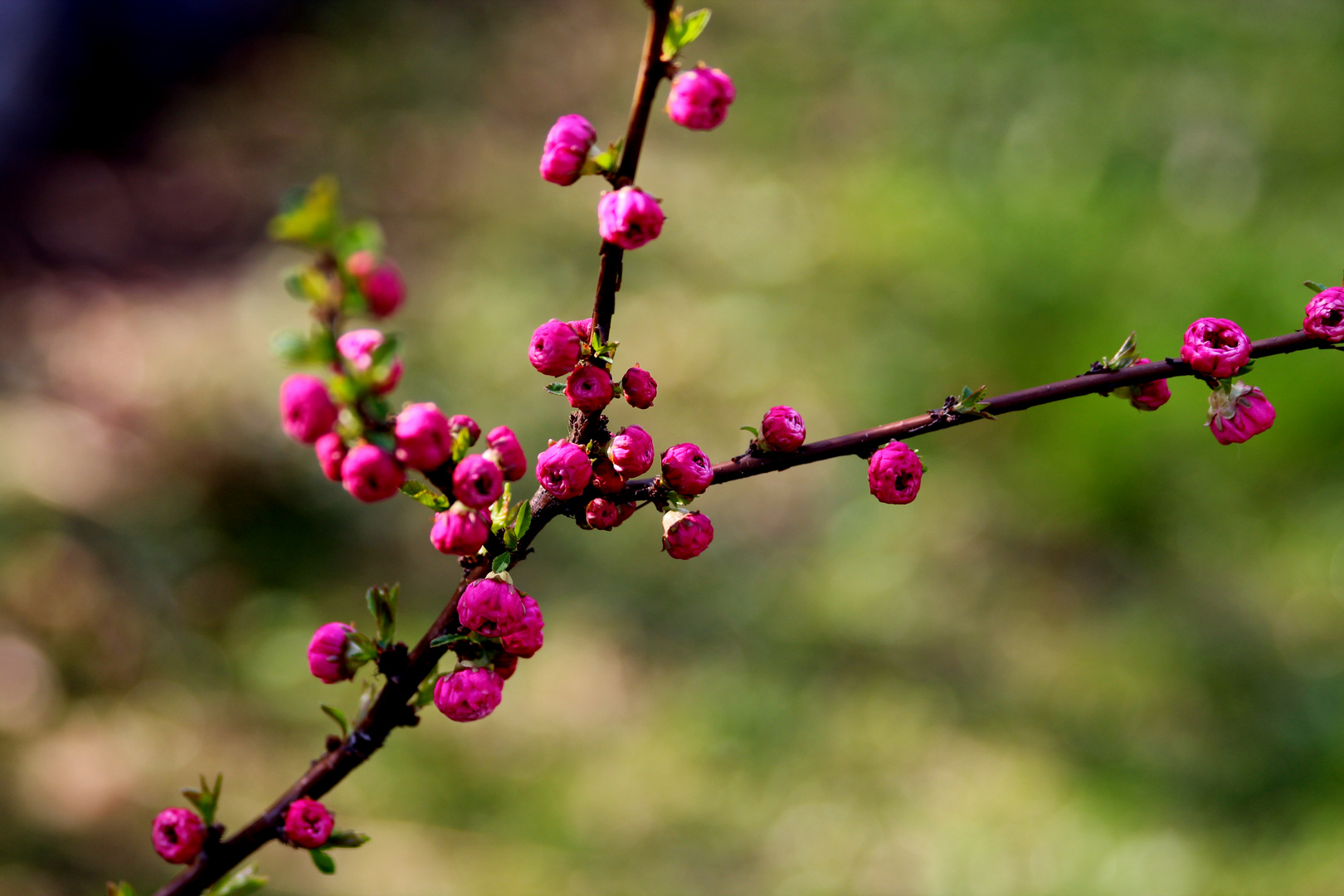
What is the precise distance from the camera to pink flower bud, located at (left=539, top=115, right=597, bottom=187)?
74 centimetres

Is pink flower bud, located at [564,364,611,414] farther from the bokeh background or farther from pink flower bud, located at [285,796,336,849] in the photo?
the bokeh background

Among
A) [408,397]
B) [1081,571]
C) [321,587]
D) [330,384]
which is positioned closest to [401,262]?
[408,397]

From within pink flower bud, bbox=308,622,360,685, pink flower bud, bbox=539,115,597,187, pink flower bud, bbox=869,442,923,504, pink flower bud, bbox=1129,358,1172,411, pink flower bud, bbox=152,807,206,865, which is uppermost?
pink flower bud, bbox=1129,358,1172,411

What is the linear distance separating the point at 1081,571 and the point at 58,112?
4.80 meters

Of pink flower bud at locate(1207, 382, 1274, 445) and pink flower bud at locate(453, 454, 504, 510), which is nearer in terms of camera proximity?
pink flower bud at locate(453, 454, 504, 510)

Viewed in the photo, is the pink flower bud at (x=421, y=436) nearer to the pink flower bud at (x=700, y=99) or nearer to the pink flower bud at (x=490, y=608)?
the pink flower bud at (x=490, y=608)

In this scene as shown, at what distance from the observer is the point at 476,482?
71 cm

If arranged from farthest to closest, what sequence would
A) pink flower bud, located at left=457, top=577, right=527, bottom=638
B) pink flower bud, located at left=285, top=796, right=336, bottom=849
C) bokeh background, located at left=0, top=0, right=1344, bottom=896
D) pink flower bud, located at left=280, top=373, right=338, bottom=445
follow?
1. bokeh background, located at left=0, top=0, right=1344, bottom=896
2. pink flower bud, located at left=285, top=796, right=336, bottom=849
3. pink flower bud, located at left=457, top=577, right=527, bottom=638
4. pink flower bud, located at left=280, top=373, right=338, bottom=445

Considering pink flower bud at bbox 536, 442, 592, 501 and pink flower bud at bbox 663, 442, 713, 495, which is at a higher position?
pink flower bud at bbox 663, 442, 713, 495

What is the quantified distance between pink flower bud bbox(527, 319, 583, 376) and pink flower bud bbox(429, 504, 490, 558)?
4.9 inches

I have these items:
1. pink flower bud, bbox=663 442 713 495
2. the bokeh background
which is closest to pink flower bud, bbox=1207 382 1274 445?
pink flower bud, bbox=663 442 713 495

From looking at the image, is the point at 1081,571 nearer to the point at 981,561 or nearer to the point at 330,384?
the point at 981,561

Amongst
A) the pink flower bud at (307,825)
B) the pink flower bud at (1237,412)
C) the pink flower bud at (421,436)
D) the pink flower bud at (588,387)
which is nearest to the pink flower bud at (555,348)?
the pink flower bud at (588,387)

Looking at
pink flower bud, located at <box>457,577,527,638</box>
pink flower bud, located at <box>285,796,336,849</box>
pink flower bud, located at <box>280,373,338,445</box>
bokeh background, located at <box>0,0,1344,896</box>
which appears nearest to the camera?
pink flower bud, located at <box>280,373,338,445</box>
